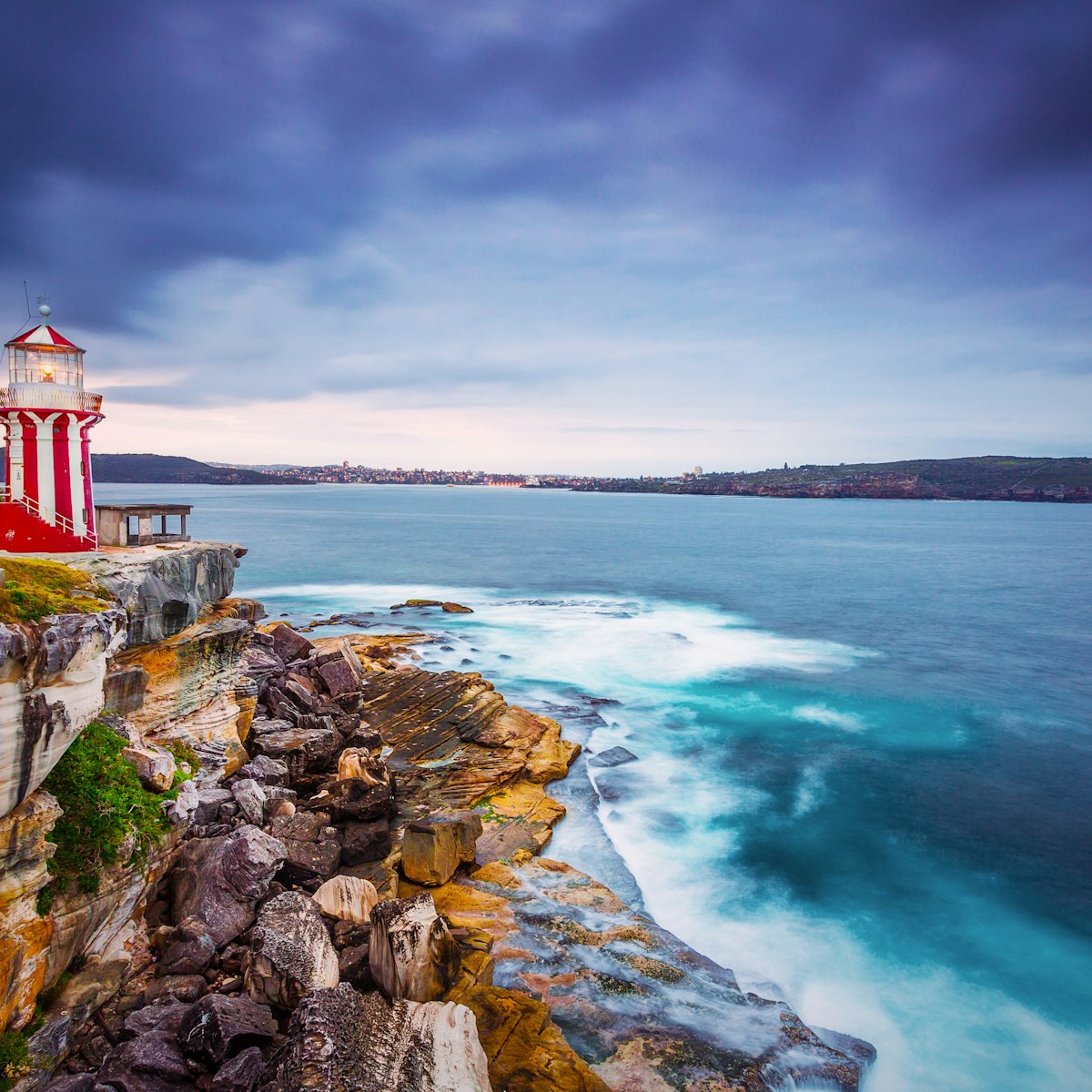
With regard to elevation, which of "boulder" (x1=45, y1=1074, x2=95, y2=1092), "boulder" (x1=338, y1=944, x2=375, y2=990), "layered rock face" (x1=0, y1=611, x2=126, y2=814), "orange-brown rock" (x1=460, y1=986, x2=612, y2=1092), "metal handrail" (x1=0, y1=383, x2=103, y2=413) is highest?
"metal handrail" (x1=0, y1=383, x2=103, y2=413)

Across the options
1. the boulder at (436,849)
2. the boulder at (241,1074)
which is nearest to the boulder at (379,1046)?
the boulder at (241,1074)

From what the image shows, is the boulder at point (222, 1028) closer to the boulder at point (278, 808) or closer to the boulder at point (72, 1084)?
the boulder at point (72, 1084)

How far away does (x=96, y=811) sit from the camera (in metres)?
8.17

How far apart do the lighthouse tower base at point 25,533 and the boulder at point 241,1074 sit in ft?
36.6

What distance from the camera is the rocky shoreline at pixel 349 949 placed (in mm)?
6984

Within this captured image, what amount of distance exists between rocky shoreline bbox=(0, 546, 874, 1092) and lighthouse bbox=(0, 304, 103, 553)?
367cm

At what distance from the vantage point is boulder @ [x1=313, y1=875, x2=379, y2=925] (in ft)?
31.5

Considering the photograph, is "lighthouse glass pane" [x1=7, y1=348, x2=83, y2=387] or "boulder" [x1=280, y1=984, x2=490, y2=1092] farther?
"lighthouse glass pane" [x1=7, y1=348, x2=83, y2=387]

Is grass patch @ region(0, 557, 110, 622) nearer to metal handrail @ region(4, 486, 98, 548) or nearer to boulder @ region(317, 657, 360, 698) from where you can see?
metal handrail @ region(4, 486, 98, 548)

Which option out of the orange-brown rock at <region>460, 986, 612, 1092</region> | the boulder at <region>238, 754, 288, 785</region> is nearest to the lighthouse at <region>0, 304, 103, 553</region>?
the boulder at <region>238, 754, 288, 785</region>

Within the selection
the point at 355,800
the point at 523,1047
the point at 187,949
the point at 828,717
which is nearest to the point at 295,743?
the point at 355,800

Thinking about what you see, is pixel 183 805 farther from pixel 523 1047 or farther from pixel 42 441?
pixel 42 441

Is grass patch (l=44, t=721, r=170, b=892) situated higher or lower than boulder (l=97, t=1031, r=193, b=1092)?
higher

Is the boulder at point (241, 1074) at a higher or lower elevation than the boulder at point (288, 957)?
lower
